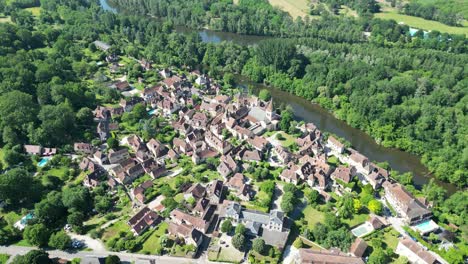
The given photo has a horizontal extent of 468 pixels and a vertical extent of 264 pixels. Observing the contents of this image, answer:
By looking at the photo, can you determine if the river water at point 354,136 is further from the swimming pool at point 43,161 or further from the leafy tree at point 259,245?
the swimming pool at point 43,161

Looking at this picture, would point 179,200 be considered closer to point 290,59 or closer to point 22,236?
point 22,236

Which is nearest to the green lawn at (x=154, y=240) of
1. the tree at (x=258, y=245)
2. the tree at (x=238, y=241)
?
the tree at (x=238, y=241)

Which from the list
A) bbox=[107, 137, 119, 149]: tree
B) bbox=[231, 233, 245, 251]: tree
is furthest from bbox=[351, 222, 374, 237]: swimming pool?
bbox=[107, 137, 119, 149]: tree

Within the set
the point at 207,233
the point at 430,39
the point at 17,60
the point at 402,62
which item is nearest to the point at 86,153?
the point at 207,233

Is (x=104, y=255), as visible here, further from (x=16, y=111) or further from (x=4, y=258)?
(x=16, y=111)

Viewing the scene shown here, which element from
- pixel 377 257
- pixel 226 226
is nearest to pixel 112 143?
pixel 226 226

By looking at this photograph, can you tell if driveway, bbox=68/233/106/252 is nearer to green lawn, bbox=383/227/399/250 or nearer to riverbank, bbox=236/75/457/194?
green lawn, bbox=383/227/399/250
